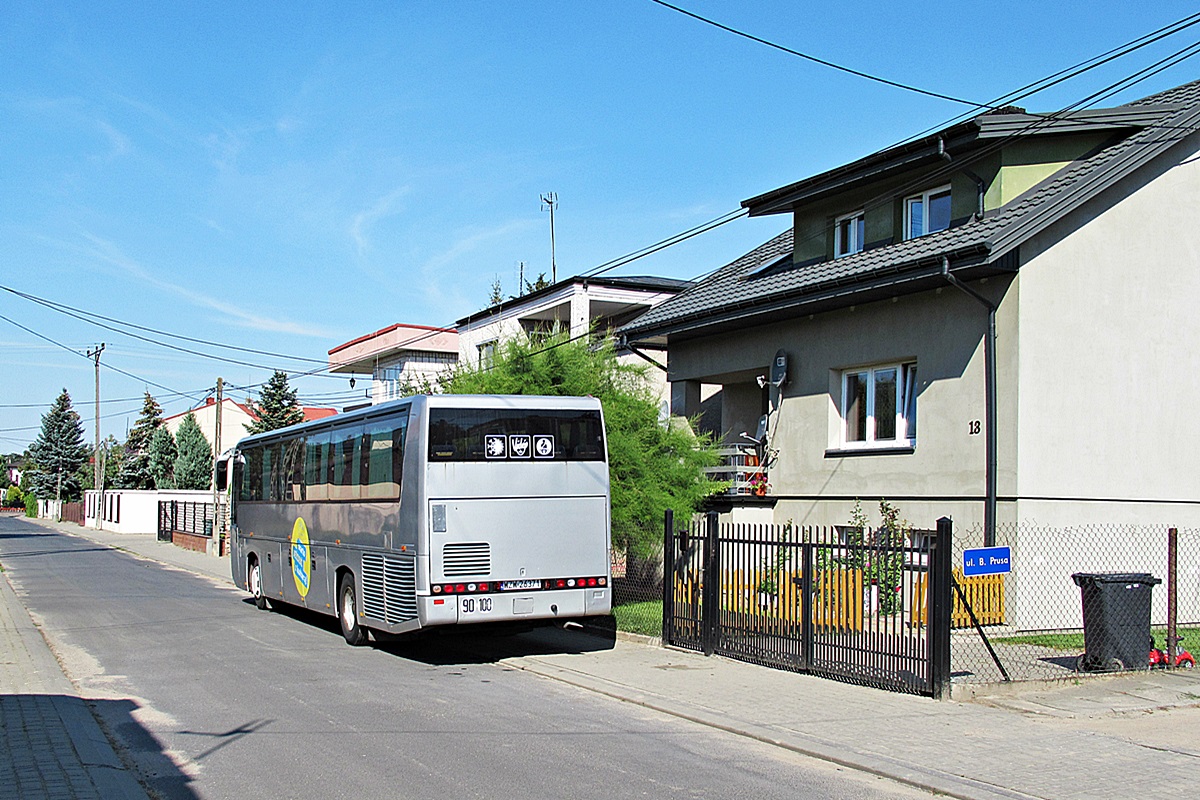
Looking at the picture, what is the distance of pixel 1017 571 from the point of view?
14.9m

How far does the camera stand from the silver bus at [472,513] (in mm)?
13219

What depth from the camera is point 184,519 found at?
165 feet

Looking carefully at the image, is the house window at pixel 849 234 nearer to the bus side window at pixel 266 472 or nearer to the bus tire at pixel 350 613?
the bus tire at pixel 350 613

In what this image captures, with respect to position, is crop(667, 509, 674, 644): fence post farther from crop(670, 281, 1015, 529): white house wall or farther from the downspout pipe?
the downspout pipe

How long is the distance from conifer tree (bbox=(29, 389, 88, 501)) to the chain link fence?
90.3 meters

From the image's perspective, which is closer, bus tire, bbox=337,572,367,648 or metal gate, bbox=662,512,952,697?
metal gate, bbox=662,512,952,697

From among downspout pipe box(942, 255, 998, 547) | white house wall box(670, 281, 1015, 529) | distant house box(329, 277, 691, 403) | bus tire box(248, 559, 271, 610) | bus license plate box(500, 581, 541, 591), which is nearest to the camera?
bus license plate box(500, 581, 541, 591)

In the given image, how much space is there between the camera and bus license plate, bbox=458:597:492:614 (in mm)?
13188

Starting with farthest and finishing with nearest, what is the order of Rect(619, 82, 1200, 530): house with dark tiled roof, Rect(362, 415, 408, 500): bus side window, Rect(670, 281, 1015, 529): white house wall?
Rect(670, 281, 1015, 529): white house wall
Rect(619, 82, 1200, 530): house with dark tiled roof
Rect(362, 415, 408, 500): bus side window

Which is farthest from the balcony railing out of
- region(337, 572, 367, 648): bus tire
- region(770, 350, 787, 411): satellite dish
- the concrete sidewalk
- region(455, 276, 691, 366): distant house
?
region(455, 276, 691, 366): distant house

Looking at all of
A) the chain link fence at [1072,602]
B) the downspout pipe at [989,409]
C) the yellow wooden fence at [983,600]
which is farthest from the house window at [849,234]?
the yellow wooden fence at [983,600]

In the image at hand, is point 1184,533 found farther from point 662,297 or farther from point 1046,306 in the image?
point 662,297

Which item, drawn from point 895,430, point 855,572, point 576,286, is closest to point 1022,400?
point 895,430

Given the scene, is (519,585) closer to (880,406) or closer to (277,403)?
(880,406)
